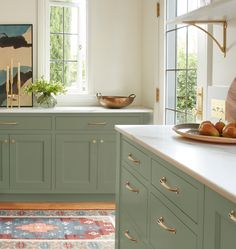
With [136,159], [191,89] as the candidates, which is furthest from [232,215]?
[191,89]

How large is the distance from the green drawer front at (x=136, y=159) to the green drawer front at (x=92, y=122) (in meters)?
1.69

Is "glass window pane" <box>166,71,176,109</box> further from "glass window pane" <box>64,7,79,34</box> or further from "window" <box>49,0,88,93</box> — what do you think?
"glass window pane" <box>64,7,79,34</box>

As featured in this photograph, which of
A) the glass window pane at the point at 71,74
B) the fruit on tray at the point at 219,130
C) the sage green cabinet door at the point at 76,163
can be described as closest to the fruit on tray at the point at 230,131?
the fruit on tray at the point at 219,130

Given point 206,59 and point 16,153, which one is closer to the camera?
point 206,59

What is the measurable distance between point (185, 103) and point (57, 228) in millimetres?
1286

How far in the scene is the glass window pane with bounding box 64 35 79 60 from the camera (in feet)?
16.6

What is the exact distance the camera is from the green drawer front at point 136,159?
2297 millimetres

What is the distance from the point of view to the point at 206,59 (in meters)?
3.07

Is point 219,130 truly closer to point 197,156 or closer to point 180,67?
point 197,156

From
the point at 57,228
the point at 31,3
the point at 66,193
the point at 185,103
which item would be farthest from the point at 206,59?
the point at 31,3

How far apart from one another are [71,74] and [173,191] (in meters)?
3.39

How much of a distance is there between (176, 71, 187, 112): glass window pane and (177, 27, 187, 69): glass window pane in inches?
2.5

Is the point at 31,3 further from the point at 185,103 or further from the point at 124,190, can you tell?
the point at 124,190

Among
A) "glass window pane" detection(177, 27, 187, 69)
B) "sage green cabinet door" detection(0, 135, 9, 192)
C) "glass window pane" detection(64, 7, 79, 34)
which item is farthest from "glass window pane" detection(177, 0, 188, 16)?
"sage green cabinet door" detection(0, 135, 9, 192)
